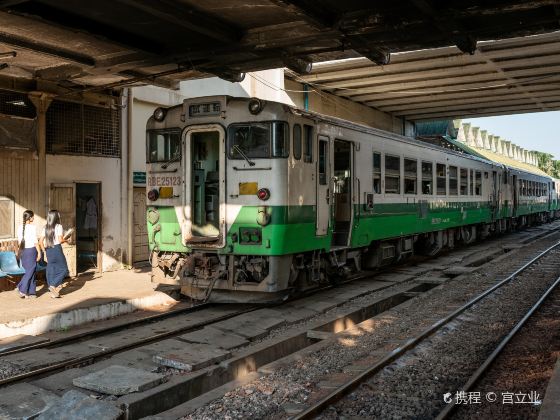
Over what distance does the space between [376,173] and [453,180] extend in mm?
5576

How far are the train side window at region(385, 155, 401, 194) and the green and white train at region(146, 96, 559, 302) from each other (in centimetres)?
6

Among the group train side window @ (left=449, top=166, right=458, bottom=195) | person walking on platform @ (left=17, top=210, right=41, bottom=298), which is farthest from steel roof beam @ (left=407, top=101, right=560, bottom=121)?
person walking on platform @ (left=17, top=210, right=41, bottom=298)

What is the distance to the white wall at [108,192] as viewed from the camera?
12.3m

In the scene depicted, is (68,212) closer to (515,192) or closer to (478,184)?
(478,184)

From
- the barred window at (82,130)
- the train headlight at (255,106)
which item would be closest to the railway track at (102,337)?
the train headlight at (255,106)

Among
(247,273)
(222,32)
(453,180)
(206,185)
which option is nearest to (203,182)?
(206,185)

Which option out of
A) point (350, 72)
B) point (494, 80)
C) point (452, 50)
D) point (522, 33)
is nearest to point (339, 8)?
point (522, 33)

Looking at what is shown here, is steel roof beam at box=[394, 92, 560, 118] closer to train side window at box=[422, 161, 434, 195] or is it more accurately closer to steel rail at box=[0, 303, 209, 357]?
train side window at box=[422, 161, 434, 195]

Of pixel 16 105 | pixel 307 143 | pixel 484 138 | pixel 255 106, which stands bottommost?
pixel 307 143

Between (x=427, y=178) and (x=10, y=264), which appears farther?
(x=427, y=178)

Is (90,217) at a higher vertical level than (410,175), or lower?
lower

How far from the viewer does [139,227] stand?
14.3 metres

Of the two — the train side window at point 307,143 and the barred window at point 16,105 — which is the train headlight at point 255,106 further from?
the barred window at point 16,105

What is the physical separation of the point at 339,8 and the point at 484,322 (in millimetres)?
4929
